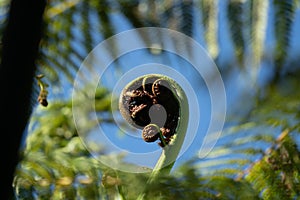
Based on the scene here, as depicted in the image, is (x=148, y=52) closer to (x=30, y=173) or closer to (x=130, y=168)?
(x=130, y=168)

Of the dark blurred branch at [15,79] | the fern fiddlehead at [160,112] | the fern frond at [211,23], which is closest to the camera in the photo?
the dark blurred branch at [15,79]

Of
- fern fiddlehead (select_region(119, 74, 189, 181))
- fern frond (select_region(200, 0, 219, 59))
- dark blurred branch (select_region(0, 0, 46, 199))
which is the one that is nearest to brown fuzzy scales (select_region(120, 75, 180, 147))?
fern fiddlehead (select_region(119, 74, 189, 181))

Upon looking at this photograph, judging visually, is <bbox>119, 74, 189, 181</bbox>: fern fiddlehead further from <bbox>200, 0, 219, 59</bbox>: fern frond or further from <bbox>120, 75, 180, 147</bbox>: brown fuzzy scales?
<bbox>200, 0, 219, 59</bbox>: fern frond

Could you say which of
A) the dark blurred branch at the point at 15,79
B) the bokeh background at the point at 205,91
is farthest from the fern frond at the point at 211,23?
the dark blurred branch at the point at 15,79

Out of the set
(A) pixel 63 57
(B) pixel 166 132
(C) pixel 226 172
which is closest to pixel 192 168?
(C) pixel 226 172

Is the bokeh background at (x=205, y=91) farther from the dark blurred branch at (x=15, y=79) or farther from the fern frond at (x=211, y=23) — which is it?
the dark blurred branch at (x=15, y=79)
